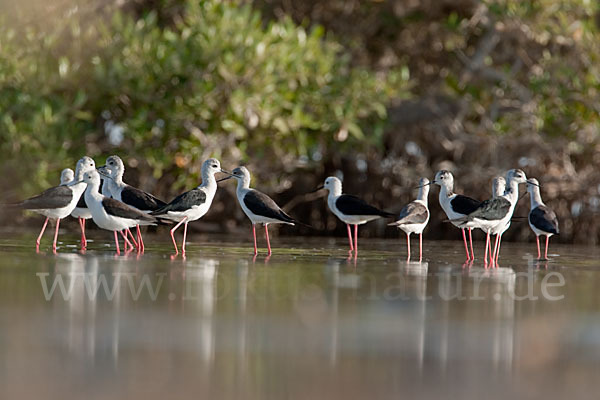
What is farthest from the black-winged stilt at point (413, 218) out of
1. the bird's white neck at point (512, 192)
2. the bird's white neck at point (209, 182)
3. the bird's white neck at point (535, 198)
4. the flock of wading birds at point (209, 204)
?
the bird's white neck at point (209, 182)

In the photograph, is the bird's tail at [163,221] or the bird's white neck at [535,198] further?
the bird's white neck at [535,198]

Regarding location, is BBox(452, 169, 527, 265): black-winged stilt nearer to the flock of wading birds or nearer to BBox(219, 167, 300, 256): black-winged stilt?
the flock of wading birds

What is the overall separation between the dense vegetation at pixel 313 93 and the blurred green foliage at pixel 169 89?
0.08 feet

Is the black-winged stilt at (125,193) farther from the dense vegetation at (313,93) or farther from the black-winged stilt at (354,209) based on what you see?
the dense vegetation at (313,93)

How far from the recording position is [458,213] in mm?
8578

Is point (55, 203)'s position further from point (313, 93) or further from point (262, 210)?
point (313, 93)

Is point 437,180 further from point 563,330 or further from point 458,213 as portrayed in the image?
point 563,330

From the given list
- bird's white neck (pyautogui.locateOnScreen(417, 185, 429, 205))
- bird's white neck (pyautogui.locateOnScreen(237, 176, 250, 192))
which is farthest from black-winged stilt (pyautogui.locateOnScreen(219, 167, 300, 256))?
bird's white neck (pyautogui.locateOnScreen(417, 185, 429, 205))

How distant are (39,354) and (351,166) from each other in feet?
44.5

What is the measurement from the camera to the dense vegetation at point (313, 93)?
1272cm

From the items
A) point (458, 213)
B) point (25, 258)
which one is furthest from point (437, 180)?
point (25, 258)

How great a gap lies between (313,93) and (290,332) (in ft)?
32.8

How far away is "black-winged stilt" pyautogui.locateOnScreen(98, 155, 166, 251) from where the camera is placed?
354 inches

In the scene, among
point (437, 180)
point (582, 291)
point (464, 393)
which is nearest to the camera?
point (464, 393)
